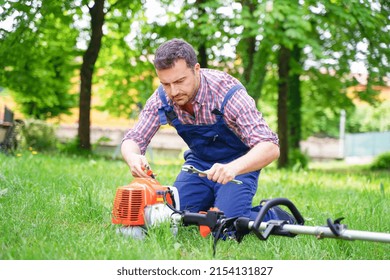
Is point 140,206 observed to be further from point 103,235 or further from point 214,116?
point 214,116

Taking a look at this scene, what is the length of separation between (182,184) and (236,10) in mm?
7869

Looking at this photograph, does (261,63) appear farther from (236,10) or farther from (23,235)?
(23,235)

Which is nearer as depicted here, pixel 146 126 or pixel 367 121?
pixel 146 126

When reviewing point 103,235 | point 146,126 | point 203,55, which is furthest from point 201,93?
point 203,55

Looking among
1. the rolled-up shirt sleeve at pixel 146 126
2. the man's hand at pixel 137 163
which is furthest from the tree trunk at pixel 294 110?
the man's hand at pixel 137 163

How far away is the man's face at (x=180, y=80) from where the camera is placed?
387 cm

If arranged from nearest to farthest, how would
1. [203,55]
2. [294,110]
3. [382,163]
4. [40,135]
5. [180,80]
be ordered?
[180,80] < [203,55] < [40,135] < [294,110] < [382,163]

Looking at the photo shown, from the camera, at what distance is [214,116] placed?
14.0 ft

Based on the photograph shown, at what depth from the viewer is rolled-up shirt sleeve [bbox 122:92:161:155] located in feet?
14.3

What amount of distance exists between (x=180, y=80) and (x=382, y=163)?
19.5 meters

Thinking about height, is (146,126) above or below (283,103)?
below

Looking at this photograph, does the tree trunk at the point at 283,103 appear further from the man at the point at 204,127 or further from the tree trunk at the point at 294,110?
the man at the point at 204,127

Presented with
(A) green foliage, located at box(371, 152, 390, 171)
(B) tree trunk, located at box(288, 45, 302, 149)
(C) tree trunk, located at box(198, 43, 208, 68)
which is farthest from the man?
(A) green foliage, located at box(371, 152, 390, 171)

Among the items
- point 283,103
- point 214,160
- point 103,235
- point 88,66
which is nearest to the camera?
point 103,235
